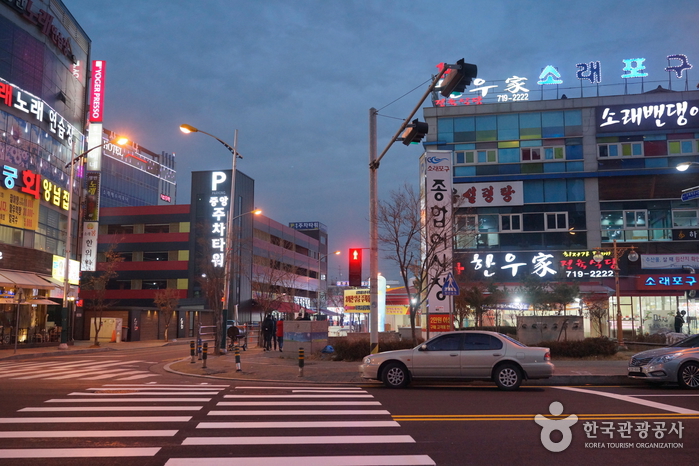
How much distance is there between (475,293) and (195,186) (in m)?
40.2

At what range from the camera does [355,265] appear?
19.8 meters

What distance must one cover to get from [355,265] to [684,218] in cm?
3497

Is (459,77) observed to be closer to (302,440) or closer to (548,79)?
(302,440)

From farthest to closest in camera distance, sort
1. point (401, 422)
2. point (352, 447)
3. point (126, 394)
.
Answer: point (126, 394), point (401, 422), point (352, 447)

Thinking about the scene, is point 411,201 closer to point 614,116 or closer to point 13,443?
point 13,443

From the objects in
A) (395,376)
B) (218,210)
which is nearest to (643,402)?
(395,376)

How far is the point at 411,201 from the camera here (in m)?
27.0

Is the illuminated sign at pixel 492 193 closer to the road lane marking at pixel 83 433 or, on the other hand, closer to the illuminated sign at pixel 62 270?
the illuminated sign at pixel 62 270

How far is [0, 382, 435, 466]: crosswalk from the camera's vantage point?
7586 mm

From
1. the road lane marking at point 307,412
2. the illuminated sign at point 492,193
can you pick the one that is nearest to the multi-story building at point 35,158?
the road lane marking at point 307,412

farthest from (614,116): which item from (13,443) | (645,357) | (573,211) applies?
(13,443)

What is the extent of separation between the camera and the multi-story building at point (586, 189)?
43.7 meters

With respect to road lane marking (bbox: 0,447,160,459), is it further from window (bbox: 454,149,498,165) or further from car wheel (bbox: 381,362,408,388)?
window (bbox: 454,149,498,165)

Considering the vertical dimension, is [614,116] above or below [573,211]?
above
